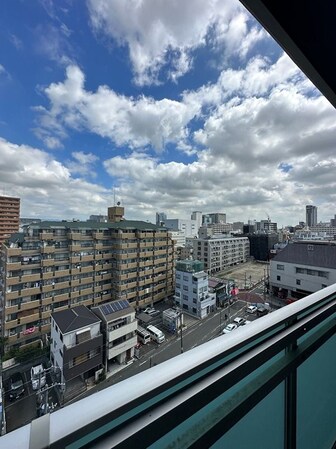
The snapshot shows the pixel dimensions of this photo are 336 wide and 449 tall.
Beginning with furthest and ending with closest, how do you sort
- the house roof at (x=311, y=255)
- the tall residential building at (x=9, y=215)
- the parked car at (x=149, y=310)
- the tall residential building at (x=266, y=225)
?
the tall residential building at (x=266, y=225)
the tall residential building at (x=9, y=215)
the parked car at (x=149, y=310)
the house roof at (x=311, y=255)

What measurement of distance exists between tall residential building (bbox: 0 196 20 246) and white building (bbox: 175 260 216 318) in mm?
15405

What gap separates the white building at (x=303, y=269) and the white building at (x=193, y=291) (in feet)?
10.5

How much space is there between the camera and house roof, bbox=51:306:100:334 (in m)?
5.02

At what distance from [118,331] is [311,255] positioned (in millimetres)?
8103

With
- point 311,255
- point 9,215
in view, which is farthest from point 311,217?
point 9,215

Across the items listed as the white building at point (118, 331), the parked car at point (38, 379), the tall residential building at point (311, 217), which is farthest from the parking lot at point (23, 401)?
the tall residential building at point (311, 217)

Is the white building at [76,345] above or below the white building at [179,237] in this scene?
below

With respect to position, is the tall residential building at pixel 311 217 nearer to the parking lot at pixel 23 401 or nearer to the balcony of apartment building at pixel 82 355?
the balcony of apartment building at pixel 82 355

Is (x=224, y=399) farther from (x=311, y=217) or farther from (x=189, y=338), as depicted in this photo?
(x=311, y=217)

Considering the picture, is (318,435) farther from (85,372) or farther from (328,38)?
(85,372)

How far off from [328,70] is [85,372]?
239 inches

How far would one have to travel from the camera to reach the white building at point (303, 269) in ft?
28.7

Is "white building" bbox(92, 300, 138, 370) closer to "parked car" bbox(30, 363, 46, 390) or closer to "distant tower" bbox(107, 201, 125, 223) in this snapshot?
"parked car" bbox(30, 363, 46, 390)

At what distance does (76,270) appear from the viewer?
28.9ft
